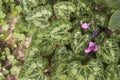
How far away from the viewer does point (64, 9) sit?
302 centimetres

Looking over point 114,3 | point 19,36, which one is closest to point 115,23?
point 114,3

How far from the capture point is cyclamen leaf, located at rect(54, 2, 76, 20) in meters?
3.02

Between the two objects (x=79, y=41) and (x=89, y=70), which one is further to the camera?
(x=79, y=41)

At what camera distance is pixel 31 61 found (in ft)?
9.96

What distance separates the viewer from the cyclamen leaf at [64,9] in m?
3.02

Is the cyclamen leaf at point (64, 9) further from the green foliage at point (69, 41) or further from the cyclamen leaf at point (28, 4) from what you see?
the cyclamen leaf at point (28, 4)

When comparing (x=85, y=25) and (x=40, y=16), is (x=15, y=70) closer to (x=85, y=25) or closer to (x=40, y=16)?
(x=40, y=16)

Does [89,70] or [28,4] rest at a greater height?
[28,4]

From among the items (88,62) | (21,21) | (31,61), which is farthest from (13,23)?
(88,62)

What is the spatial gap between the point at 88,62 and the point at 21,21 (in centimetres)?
100

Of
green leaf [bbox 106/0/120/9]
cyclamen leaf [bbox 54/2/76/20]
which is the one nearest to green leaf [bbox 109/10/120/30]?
green leaf [bbox 106/0/120/9]

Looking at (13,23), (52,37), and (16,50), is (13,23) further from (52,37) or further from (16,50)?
(52,37)

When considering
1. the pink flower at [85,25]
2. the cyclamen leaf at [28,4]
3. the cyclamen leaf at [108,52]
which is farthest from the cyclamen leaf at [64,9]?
the cyclamen leaf at [108,52]

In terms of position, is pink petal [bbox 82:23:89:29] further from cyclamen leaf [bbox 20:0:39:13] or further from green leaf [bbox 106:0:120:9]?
green leaf [bbox 106:0:120:9]
